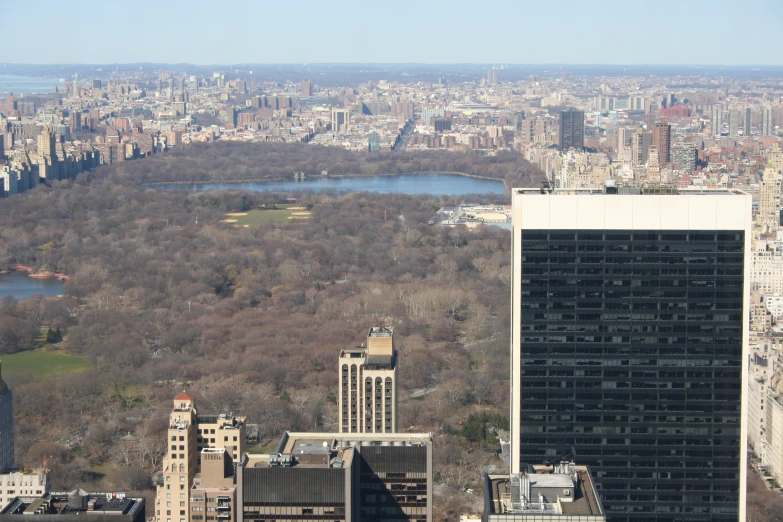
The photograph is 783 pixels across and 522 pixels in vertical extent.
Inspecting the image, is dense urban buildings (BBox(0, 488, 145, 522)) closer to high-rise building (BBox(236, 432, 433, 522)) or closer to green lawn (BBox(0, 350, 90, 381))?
high-rise building (BBox(236, 432, 433, 522))

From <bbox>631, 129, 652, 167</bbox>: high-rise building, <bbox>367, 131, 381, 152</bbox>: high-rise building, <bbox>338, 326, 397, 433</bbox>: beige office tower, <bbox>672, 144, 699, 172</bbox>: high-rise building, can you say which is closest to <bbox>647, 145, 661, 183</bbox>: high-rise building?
<bbox>672, 144, 699, 172</bbox>: high-rise building

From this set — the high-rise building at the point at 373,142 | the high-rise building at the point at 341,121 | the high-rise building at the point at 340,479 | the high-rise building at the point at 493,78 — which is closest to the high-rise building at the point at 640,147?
the high-rise building at the point at 373,142

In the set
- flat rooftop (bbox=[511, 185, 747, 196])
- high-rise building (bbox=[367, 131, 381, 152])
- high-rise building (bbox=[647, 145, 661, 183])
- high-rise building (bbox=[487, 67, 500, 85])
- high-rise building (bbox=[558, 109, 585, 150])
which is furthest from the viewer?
high-rise building (bbox=[487, 67, 500, 85])

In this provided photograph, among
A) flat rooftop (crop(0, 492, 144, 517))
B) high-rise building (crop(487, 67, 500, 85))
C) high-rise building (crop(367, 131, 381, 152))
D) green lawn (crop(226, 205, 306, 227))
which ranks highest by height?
high-rise building (crop(487, 67, 500, 85))

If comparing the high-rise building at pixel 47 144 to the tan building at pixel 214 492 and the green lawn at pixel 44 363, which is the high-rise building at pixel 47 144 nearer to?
the green lawn at pixel 44 363

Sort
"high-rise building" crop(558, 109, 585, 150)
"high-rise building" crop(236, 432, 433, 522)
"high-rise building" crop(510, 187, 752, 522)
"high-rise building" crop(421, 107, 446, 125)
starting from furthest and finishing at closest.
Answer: "high-rise building" crop(421, 107, 446, 125) < "high-rise building" crop(558, 109, 585, 150) < "high-rise building" crop(510, 187, 752, 522) < "high-rise building" crop(236, 432, 433, 522)

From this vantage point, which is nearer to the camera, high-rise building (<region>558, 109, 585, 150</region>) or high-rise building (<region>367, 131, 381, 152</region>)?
high-rise building (<region>558, 109, 585, 150</region>)

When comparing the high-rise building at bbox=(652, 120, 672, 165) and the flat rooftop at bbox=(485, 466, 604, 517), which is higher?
the high-rise building at bbox=(652, 120, 672, 165)
